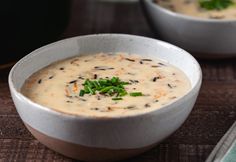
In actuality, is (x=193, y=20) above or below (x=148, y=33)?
above

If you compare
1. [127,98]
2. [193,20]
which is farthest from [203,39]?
[127,98]

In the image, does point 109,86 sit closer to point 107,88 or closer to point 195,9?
point 107,88

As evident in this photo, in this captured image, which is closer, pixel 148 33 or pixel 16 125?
pixel 16 125

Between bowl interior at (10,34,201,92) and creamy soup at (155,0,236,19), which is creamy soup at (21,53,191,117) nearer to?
bowl interior at (10,34,201,92)

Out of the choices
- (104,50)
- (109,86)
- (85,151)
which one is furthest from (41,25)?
(85,151)

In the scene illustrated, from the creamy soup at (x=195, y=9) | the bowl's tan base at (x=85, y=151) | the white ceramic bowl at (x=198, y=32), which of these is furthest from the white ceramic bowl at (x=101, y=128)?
the creamy soup at (x=195, y=9)

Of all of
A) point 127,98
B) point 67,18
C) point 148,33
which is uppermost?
point 127,98

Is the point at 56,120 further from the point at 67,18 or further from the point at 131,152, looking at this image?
the point at 67,18
